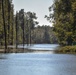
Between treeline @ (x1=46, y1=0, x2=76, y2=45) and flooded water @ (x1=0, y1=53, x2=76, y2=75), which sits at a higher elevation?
treeline @ (x1=46, y1=0, x2=76, y2=45)

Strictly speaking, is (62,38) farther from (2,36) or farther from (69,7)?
(2,36)

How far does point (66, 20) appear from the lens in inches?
3135

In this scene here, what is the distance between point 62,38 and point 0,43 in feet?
62.5

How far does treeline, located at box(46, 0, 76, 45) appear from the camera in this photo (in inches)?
2985

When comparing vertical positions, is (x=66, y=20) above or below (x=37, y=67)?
above

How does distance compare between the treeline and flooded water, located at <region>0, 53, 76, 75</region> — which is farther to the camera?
the treeline

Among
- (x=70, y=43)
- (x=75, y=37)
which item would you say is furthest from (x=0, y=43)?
(x=75, y=37)

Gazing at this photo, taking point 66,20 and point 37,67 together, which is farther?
point 66,20

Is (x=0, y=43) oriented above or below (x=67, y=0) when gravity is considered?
below

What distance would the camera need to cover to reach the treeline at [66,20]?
249 ft

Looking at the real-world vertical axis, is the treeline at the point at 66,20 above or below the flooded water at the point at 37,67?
above

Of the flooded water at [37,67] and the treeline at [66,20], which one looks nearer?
the flooded water at [37,67]

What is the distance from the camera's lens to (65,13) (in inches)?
3226

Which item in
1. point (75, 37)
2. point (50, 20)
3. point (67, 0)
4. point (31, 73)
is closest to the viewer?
point (31, 73)
